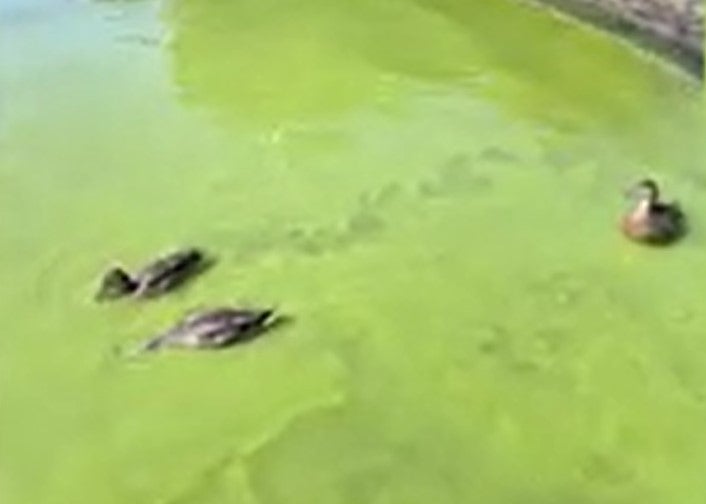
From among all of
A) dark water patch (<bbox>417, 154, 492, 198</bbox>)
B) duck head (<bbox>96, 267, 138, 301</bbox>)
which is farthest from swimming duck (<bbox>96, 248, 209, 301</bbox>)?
dark water patch (<bbox>417, 154, 492, 198</bbox>)

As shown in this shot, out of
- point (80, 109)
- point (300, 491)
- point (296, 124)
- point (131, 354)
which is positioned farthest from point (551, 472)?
point (80, 109)

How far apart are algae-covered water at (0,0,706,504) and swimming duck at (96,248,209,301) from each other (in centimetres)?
6

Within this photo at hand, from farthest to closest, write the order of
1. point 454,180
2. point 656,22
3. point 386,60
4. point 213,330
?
point 386,60
point 656,22
point 454,180
point 213,330

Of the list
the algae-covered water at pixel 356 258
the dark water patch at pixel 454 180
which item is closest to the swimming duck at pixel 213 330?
the algae-covered water at pixel 356 258

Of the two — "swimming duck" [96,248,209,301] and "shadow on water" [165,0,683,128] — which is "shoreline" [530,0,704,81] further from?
"swimming duck" [96,248,209,301]

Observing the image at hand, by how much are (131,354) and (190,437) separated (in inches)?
20.7

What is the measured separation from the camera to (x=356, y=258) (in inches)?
261

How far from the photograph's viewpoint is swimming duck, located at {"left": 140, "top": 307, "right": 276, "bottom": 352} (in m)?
6.11

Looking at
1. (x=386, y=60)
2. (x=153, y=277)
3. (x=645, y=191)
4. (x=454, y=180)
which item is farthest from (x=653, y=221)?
(x=386, y=60)

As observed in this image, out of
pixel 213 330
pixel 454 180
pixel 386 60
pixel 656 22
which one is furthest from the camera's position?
pixel 386 60

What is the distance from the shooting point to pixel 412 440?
18.5ft

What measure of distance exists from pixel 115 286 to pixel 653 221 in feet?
6.28

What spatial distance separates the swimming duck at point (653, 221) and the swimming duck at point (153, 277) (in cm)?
155

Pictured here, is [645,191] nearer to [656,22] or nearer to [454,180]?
[454,180]
